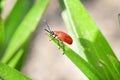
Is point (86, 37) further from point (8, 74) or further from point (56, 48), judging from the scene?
point (56, 48)

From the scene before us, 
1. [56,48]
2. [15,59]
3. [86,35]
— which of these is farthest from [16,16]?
[56,48]

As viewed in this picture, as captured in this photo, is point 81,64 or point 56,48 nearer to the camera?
point 81,64

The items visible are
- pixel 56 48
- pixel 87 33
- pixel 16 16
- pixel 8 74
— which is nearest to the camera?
pixel 8 74

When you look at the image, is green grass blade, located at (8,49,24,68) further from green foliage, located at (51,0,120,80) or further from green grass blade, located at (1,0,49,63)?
green foliage, located at (51,0,120,80)

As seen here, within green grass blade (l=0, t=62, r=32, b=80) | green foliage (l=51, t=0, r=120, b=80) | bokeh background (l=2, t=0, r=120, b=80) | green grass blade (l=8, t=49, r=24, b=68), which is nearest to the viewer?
green grass blade (l=0, t=62, r=32, b=80)

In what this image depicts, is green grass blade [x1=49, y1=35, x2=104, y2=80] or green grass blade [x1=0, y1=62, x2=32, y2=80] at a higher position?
green grass blade [x1=49, y1=35, x2=104, y2=80]

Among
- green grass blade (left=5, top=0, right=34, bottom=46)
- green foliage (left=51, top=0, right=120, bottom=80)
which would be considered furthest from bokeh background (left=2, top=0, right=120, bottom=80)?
green foliage (left=51, top=0, right=120, bottom=80)

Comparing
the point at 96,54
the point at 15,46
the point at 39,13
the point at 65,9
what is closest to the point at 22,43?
the point at 15,46
